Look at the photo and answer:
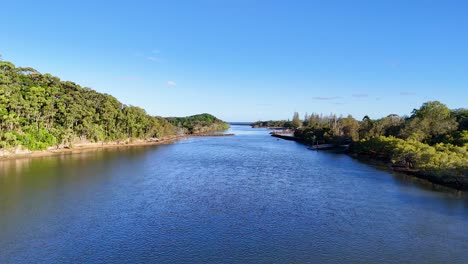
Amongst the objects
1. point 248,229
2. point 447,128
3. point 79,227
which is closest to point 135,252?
point 79,227

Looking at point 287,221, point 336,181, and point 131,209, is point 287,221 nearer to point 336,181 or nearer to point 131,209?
point 131,209

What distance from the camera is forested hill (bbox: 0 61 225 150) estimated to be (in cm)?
4816

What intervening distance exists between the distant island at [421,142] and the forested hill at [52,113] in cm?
5019

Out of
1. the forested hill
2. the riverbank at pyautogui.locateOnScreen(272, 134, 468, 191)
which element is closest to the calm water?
the riverbank at pyautogui.locateOnScreen(272, 134, 468, 191)

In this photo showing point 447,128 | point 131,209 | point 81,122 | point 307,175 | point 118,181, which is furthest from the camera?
point 81,122

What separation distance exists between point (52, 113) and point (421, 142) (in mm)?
62112

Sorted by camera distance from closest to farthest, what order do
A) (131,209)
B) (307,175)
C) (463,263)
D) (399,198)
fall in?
(463,263) → (131,209) → (399,198) → (307,175)

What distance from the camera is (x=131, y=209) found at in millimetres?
22375

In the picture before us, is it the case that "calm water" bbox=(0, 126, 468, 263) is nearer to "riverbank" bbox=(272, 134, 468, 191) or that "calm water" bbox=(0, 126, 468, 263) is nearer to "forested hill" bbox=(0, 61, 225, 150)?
"riverbank" bbox=(272, 134, 468, 191)

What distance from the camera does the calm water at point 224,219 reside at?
51.0 ft

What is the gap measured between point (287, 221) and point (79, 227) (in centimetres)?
1255

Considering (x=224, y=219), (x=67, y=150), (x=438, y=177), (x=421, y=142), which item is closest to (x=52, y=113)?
(x=67, y=150)

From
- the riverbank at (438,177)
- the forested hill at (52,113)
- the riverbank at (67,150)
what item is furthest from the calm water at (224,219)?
the forested hill at (52,113)

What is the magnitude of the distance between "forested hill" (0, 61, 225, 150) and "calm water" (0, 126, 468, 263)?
53.6ft
